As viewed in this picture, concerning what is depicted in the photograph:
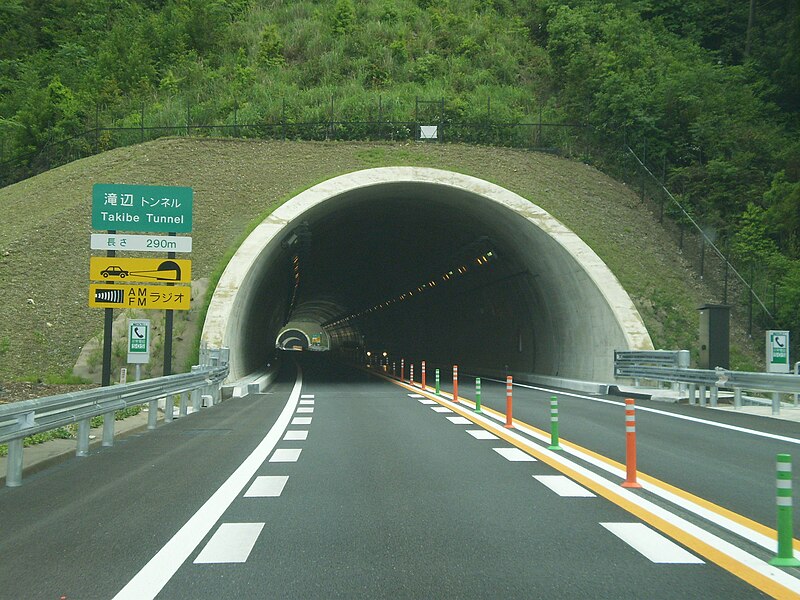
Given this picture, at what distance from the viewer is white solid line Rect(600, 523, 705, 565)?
21.6 feet

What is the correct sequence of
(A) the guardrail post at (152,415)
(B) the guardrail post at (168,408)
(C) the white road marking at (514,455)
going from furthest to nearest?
1. (B) the guardrail post at (168,408)
2. (A) the guardrail post at (152,415)
3. (C) the white road marking at (514,455)

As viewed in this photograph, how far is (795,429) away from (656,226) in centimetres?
2022

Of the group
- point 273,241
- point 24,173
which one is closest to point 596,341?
point 273,241

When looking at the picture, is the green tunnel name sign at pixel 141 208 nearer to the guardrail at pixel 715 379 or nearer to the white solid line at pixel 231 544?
the guardrail at pixel 715 379

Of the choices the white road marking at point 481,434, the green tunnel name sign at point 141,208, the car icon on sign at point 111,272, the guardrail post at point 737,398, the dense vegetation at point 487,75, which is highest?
the dense vegetation at point 487,75

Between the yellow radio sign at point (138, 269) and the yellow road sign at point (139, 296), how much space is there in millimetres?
264

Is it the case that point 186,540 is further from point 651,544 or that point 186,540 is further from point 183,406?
point 183,406

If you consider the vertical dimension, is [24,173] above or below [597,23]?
below

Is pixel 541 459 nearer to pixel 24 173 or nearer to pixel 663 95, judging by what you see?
pixel 663 95

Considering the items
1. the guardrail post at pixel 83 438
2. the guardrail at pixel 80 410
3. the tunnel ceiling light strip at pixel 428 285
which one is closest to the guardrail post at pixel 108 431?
the guardrail at pixel 80 410

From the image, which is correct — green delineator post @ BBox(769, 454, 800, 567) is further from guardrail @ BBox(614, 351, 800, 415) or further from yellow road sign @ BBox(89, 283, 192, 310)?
yellow road sign @ BBox(89, 283, 192, 310)

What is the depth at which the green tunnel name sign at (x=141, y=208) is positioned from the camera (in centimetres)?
2414

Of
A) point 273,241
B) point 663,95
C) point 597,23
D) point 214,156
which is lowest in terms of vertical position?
point 273,241

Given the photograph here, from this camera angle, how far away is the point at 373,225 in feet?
143
